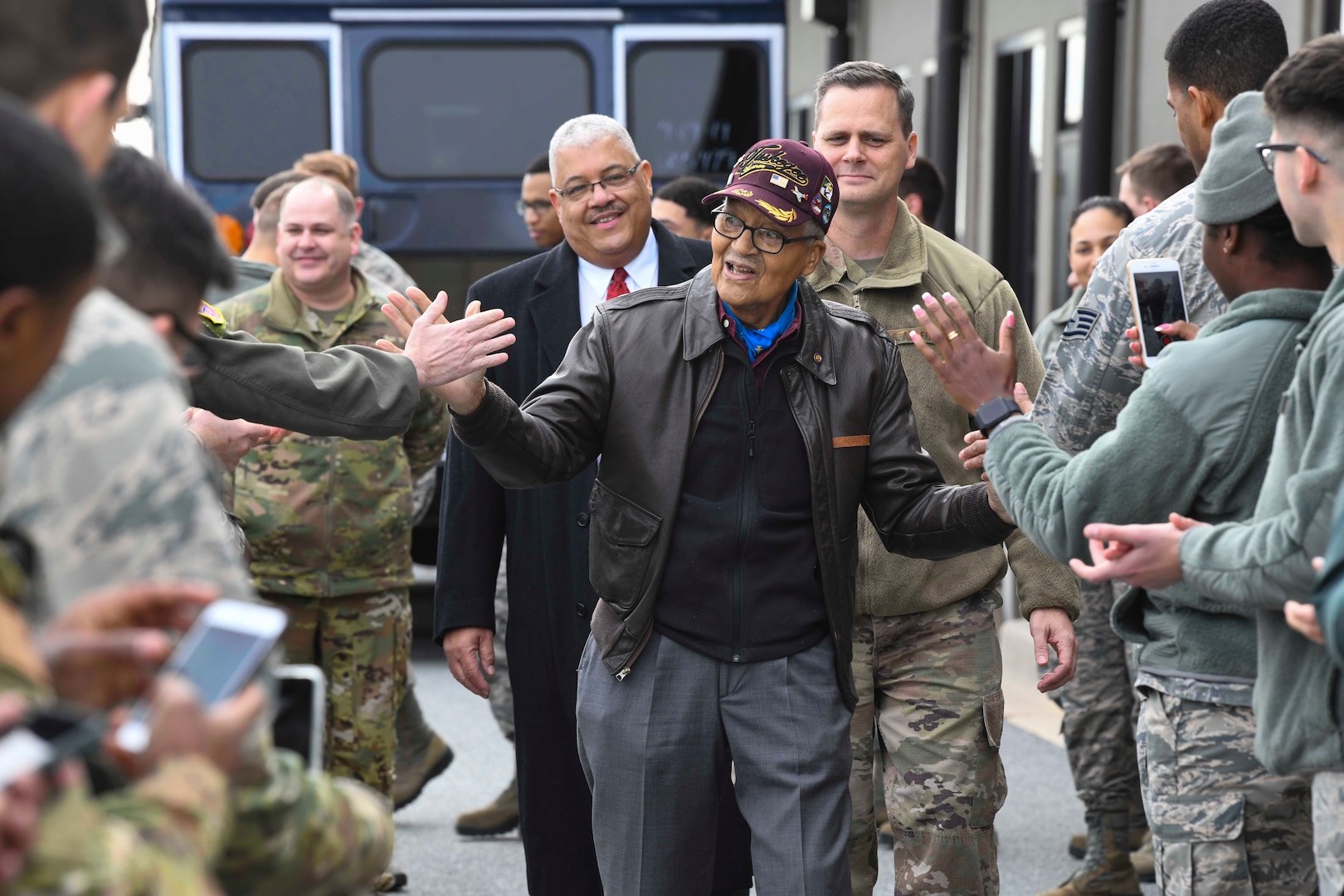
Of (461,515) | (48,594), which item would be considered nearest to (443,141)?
(461,515)

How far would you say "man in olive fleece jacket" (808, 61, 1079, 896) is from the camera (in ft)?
12.4

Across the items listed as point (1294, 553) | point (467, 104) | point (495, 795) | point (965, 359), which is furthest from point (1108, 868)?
point (467, 104)

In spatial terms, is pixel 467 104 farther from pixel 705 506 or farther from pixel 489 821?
pixel 705 506

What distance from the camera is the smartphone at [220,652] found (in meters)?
1.57

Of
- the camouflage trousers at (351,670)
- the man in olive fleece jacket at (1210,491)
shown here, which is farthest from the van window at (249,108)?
the man in olive fleece jacket at (1210,491)

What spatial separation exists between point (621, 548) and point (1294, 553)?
4.37 feet

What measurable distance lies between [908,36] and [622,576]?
10.4 m

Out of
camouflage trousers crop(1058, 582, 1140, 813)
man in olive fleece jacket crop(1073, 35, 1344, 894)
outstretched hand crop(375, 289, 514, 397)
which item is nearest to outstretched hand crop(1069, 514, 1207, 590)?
man in olive fleece jacket crop(1073, 35, 1344, 894)

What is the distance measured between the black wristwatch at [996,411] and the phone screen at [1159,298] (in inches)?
12.7

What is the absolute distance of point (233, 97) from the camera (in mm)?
9703

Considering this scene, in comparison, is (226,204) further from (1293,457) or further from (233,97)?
(1293,457)

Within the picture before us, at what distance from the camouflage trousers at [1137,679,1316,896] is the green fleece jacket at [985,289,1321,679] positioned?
0.33ft

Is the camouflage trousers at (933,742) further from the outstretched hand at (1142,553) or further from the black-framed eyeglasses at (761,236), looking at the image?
the outstretched hand at (1142,553)

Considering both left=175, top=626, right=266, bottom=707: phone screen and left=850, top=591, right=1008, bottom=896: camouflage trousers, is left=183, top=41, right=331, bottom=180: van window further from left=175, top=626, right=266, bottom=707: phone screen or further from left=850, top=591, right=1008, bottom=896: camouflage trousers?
left=175, top=626, right=266, bottom=707: phone screen
